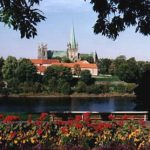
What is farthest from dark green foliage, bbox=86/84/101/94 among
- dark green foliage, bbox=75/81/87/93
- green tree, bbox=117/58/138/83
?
green tree, bbox=117/58/138/83

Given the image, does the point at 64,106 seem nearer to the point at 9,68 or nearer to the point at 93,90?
the point at 93,90

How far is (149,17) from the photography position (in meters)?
13.0

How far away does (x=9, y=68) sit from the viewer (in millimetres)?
153250

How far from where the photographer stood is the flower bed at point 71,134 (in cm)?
1128

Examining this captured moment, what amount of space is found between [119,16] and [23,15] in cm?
281

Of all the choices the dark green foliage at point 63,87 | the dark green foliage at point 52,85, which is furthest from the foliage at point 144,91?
the dark green foliage at point 52,85

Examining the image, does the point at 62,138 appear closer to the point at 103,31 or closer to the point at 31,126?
the point at 31,126

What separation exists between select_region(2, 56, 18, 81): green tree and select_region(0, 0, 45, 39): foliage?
456ft

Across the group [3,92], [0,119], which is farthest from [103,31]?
[3,92]

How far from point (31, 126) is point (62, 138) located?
0.93 metres

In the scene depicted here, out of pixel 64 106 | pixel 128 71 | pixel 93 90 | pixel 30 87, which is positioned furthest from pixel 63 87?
pixel 64 106

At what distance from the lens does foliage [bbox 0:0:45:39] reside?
1159 cm

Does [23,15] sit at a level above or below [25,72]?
below

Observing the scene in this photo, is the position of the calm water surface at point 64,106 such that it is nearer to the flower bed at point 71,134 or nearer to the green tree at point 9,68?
the green tree at point 9,68
